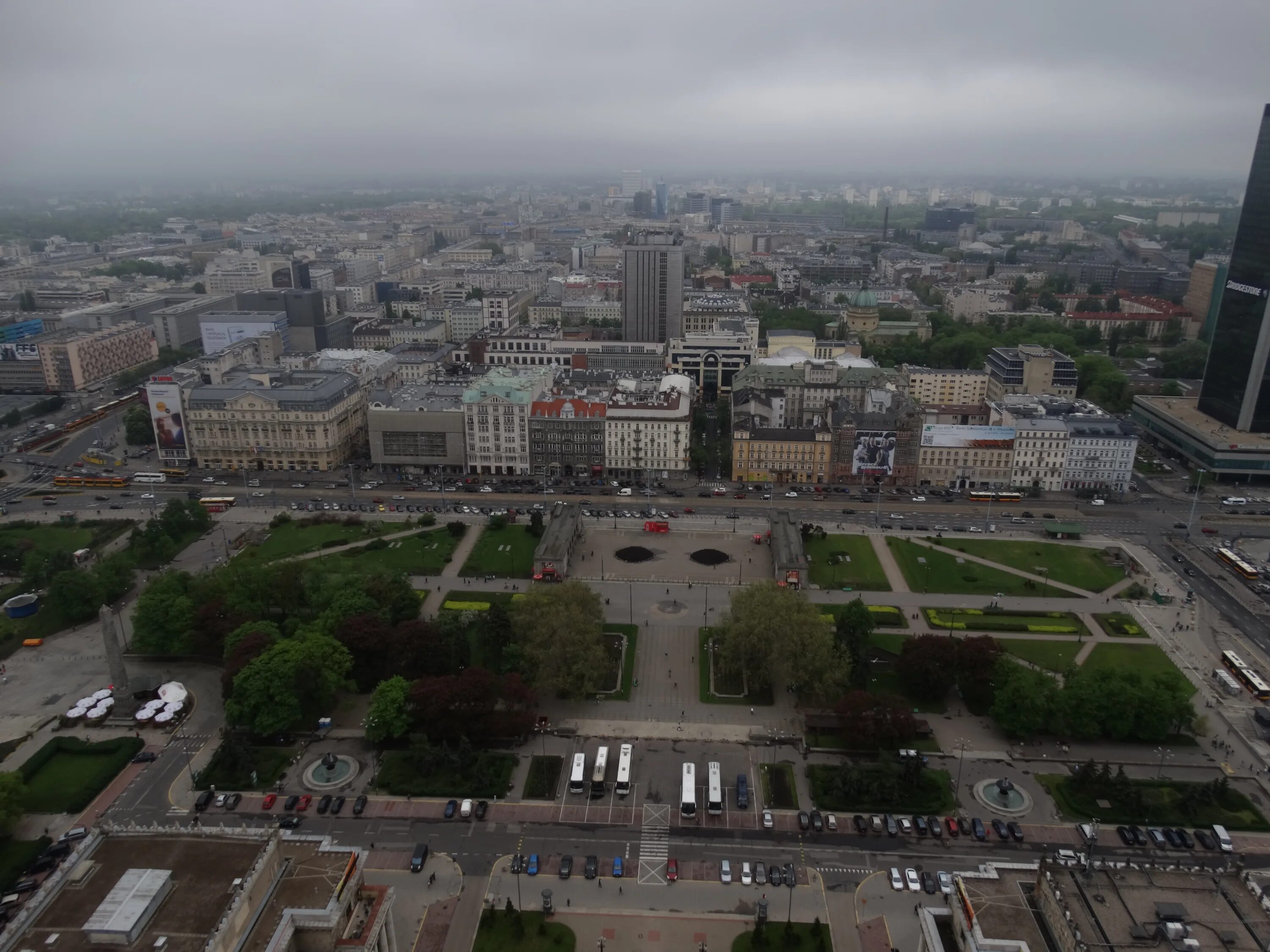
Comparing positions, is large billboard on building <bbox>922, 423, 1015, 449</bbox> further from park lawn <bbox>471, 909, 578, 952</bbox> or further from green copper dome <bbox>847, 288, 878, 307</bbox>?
park lawn <bbox>471, 909, 578, 952</bbox>

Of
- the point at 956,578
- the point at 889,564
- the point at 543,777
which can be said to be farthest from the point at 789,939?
the point at 889,564

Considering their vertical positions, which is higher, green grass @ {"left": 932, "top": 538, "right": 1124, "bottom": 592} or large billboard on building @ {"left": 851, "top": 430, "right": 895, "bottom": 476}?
large billboard on building @ {"left": 851, "top": 430, "right": 895, "bottom": 476}

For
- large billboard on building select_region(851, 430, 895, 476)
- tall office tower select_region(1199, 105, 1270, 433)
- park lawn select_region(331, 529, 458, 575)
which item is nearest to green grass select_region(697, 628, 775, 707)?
park lawn select_region(331, 529, 458, 575)

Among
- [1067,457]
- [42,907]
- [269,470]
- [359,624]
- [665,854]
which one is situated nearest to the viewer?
[42,907]

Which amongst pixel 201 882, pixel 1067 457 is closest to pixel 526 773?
pixel 201 882

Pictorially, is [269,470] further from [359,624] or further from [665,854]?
[665,854]
